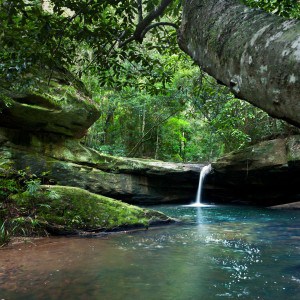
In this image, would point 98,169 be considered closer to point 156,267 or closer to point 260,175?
point 260,175

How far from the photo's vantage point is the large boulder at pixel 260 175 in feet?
43.0

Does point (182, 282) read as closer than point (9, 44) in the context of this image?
No

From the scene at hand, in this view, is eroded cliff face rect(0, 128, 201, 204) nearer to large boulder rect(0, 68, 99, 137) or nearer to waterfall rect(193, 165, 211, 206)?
waterfall rect(193, 165, 211, 206)

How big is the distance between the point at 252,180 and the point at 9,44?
41.7 ft

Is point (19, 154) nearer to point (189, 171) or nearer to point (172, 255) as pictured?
point (189, 171)

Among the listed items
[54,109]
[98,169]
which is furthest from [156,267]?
[98,169]

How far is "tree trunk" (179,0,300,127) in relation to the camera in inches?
39.9

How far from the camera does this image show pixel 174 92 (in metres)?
20.2

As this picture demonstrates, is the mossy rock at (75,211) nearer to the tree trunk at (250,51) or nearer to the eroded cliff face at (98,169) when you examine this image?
the eroded cliff face at (98,169)

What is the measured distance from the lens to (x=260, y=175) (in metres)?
14.2

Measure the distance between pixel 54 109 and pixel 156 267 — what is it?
912cm

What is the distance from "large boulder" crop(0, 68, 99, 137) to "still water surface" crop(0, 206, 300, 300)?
6.90m

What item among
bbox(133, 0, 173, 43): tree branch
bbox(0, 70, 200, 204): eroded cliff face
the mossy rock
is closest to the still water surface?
the mossy rock

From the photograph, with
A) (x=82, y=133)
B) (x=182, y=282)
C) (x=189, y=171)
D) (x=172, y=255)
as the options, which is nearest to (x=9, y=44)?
(x=182, y=282)
